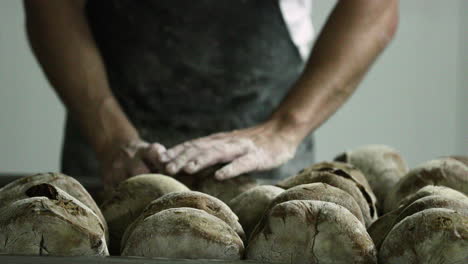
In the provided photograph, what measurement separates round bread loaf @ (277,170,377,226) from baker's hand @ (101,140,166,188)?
0.40 m

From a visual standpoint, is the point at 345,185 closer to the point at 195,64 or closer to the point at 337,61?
the point at 337,61

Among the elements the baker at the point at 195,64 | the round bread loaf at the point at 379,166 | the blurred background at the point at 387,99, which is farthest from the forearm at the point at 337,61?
the blurred background at the point at 387,99

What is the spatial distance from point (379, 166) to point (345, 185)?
0.23 m

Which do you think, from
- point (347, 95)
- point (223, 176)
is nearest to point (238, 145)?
point (223, 176)

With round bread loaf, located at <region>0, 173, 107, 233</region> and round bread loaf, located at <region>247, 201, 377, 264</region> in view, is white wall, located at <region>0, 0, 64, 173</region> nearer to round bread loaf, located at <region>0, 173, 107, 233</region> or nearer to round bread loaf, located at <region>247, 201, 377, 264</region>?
round bread loaf, located at <region>0, 173, 107, 233</region>

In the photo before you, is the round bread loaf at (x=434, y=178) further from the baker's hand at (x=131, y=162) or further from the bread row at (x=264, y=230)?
the baker's hand at (x=131, y=162)

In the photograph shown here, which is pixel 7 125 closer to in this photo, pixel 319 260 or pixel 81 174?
pixel 81 174

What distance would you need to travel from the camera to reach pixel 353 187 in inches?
29.8

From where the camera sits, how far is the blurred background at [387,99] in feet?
12.6

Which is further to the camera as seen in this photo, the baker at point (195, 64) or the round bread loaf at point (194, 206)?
the baker at point (195, 64)

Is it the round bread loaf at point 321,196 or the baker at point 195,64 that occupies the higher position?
the round bread loaf at point 321,196

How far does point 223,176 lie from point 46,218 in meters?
0.40

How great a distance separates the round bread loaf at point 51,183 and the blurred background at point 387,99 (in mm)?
3135

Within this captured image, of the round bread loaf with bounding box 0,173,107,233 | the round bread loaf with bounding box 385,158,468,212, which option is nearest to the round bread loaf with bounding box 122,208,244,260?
the round bread loaf with bounding box 0,173,107,233
